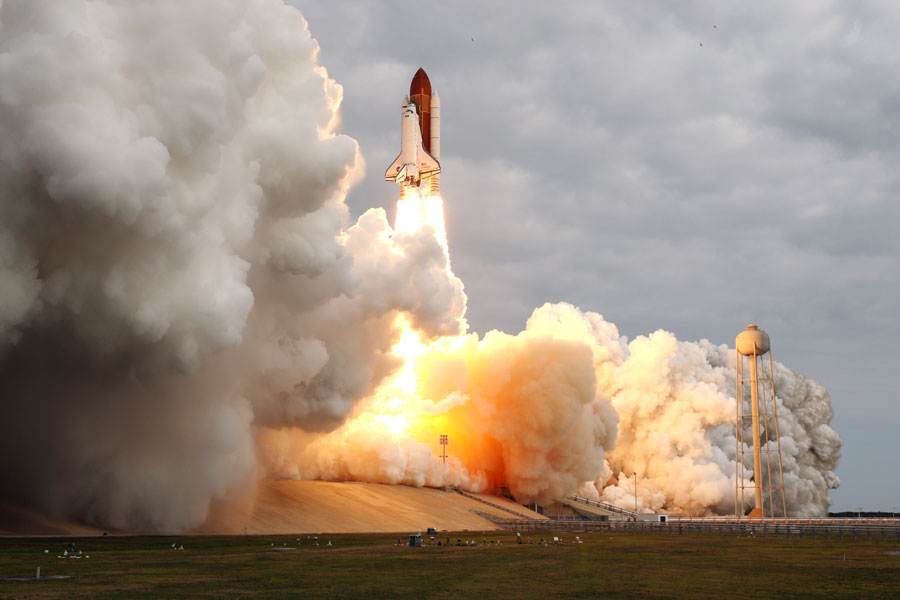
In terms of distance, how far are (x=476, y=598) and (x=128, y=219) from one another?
84.1 ft

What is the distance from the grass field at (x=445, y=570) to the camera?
24.7 m

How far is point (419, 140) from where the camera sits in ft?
271

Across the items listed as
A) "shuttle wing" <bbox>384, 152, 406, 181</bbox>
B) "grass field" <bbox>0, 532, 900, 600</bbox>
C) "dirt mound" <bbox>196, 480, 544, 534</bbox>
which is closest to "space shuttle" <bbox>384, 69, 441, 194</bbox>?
"shuttle wing" <bbox>384, 152, 406, 181</bbox>

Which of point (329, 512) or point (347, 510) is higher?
point (347, 510)

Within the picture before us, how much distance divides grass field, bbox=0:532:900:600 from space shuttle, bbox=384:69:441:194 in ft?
135

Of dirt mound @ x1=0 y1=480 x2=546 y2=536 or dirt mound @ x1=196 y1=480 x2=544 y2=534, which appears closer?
dirt mound @ x1=0 y1=480 x2=546 y2=536

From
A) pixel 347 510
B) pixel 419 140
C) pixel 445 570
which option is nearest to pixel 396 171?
pixel 419 140

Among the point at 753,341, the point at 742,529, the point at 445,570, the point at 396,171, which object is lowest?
the point at 445,570

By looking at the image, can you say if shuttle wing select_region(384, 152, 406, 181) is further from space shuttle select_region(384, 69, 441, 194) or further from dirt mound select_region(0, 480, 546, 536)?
dirt mound select_region(0, 480, 546, 536)

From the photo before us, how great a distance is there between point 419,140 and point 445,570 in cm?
5607

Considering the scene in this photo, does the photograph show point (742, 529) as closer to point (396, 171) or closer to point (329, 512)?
point (329, 512)

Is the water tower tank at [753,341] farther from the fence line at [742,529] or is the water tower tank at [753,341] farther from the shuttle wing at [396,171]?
the shuttle wing at [396,171]

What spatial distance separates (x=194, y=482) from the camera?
2029 inches

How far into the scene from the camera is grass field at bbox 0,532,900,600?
24.7 meters
